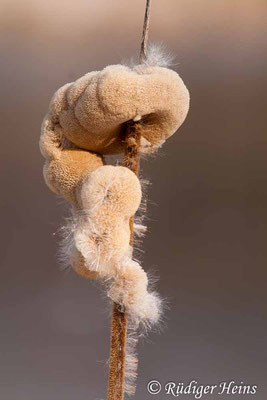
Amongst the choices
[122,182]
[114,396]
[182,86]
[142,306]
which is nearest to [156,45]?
[182,86]

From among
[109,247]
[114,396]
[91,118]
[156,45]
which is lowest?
[114,396]

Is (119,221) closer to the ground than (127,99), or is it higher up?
closer to the ground

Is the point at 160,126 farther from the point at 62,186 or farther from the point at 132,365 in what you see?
the point at 132,365

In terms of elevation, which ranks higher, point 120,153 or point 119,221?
point 120,153

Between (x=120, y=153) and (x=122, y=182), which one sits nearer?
(x=122, y=182)

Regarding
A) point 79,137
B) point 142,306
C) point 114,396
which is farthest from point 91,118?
point 114,396

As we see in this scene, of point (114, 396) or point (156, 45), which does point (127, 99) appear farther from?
point (114, 396)

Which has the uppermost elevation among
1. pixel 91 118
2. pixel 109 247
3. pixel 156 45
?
pixel 156 45

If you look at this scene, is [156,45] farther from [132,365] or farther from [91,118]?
[132,365]

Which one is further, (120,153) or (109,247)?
(120,153)
